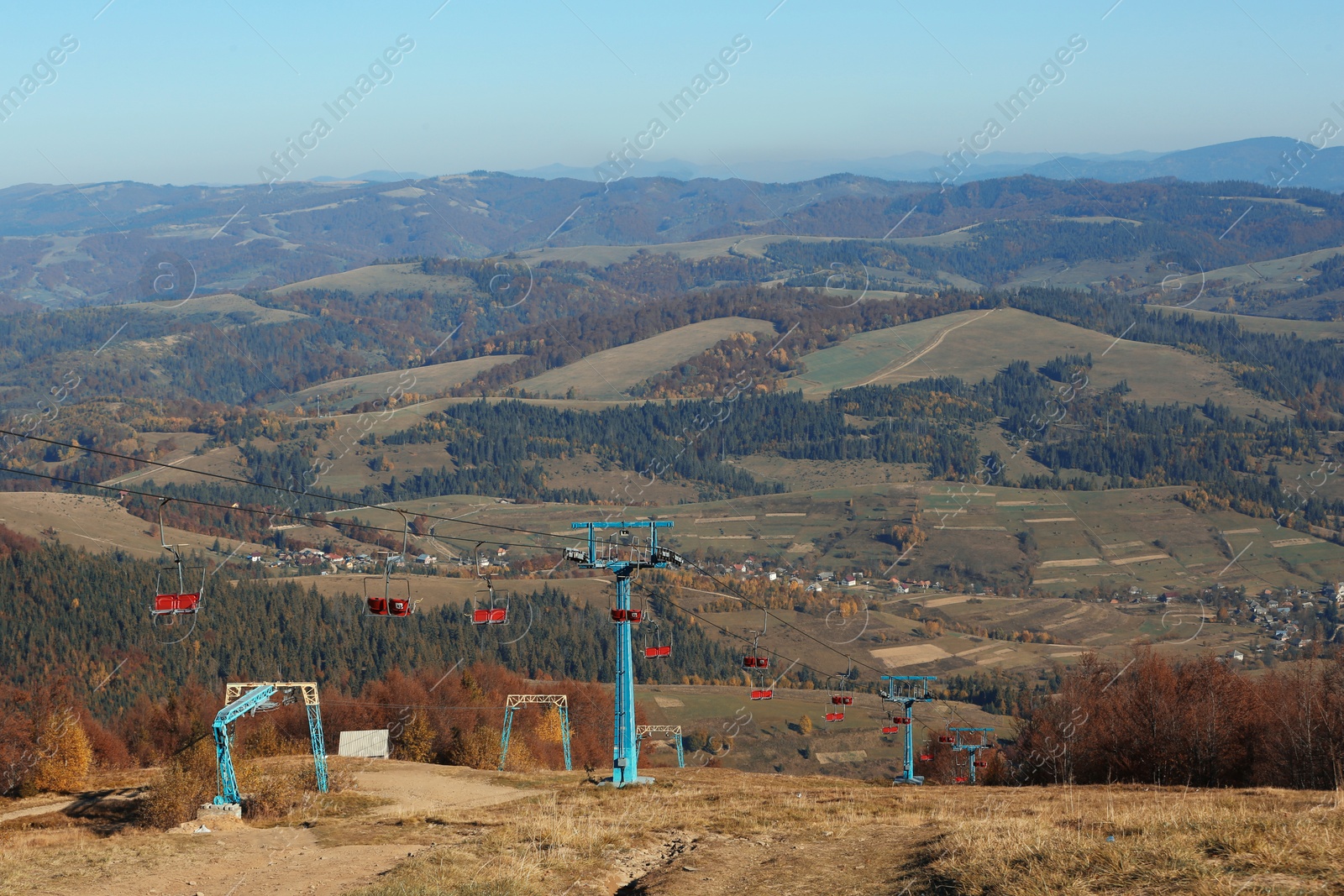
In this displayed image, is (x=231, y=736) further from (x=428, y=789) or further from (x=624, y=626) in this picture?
(x=624, y=626)

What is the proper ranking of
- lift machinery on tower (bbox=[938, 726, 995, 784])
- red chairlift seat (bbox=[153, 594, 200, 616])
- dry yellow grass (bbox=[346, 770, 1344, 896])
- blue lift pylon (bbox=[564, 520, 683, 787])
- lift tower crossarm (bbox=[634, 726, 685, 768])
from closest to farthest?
dry yellow grass (bbox=[346, 770, 1344, 896]) → red chairlift seat (bbox=[153, 594, 200, 616]) → blue lift pylon (bbox=[564, 520, 683, 787]) → lift tower crossarm (bbox=[634, 726, 685, 768]) → lift machinery on tower (bbox=[938, 726, 995, 784])

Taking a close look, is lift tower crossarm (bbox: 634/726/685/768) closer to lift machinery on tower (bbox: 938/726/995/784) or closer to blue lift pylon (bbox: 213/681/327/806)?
blue lift pylon (bbox: 213/681/327/806)

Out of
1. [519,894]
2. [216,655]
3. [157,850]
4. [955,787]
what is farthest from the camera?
[216,655]

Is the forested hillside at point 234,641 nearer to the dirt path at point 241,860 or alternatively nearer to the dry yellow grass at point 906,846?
the dirt path at point 241,860

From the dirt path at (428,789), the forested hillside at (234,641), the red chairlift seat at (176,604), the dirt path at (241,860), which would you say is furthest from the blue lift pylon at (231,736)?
the forested hillside at (234,641)

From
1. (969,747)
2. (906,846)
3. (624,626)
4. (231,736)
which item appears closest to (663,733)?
(969,747)

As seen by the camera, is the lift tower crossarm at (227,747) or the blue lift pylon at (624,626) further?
the blue lift pylon at (624,626)

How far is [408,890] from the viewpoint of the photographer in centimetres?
2662

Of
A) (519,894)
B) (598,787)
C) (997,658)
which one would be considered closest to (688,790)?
(598,787)

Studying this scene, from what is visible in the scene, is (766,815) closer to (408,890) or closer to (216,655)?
(408,890)

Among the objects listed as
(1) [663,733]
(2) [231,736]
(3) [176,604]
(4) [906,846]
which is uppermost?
(3) [176,604]

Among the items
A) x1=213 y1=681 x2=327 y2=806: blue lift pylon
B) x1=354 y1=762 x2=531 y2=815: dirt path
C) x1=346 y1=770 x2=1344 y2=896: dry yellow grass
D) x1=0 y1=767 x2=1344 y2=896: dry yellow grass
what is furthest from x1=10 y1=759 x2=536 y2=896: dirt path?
x1=213 y1=681 x2=327 y2=806: blue lift pylon

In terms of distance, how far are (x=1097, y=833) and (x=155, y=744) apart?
9545 centimetres

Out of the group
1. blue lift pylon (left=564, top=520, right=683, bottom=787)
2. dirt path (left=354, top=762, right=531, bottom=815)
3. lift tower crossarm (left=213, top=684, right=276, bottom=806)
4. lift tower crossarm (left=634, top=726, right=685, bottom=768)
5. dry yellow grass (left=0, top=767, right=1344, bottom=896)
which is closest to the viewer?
dry yellow grass (left=0, top=767, right=1344, bottom=896)
